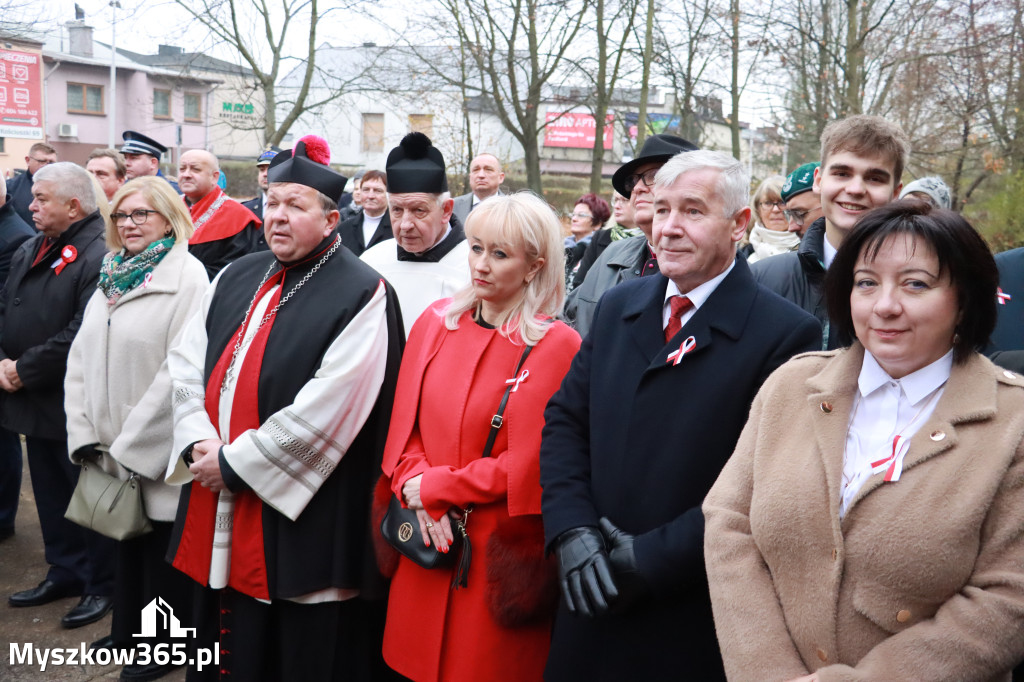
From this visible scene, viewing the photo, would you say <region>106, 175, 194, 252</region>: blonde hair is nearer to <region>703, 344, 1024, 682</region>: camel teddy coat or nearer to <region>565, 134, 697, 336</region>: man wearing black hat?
<region>565, 134, 697, 336</region>: man wearing black hat

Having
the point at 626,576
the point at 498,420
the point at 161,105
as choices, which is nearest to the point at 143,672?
the point at 498,420

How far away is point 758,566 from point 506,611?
0.99 m

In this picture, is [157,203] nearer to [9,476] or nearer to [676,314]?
[9,476]

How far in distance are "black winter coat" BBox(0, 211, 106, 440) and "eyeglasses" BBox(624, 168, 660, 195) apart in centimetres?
299

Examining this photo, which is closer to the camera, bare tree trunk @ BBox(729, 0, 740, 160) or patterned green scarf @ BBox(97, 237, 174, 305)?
patterned green scarf @ BBox(97, 237, 174, 305)

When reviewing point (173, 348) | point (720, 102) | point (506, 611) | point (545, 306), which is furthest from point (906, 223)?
point (720, 102)

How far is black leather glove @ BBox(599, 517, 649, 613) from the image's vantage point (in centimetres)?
231

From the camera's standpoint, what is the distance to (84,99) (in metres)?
38.7

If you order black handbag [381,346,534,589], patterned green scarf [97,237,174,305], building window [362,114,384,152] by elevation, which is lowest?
black handbag [381,346,534,589]

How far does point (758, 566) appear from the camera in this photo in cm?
210

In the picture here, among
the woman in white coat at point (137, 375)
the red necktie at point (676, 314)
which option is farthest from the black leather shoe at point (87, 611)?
the red necktie at point (676, 314)

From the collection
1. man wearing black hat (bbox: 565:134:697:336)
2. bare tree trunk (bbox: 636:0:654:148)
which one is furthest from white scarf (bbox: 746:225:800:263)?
bare tree trunk (bbox: 636:0:654:148)

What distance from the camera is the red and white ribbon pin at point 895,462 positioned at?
1879mm

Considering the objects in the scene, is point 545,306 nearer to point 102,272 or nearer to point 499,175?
point 102,272
